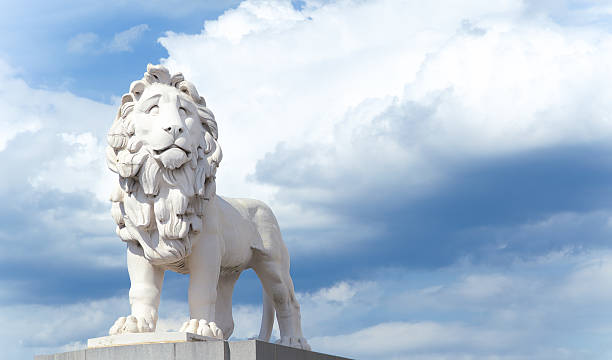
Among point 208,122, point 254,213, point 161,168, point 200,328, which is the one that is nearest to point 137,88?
point 208,122

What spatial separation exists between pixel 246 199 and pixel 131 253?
1992mm

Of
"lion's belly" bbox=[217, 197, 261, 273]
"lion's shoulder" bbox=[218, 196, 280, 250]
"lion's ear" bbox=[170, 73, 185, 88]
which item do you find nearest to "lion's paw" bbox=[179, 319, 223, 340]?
"lion's belly" bbox=[217, 197, 261, 273]

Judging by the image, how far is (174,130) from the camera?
878 centimetres

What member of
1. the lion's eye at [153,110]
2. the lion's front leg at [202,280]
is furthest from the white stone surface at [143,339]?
the lion's eye at [153,110]

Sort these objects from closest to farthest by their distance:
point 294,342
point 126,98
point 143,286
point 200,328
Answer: point 200,328, point 143,286, point 126,98, point 294,342

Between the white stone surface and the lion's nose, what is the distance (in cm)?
190

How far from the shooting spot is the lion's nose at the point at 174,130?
8773mm

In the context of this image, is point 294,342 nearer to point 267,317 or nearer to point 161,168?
point 267,317

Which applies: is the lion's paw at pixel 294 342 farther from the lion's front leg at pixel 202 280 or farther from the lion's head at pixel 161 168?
the lion's head at pixel 161 168

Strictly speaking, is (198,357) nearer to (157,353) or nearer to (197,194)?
(157,353)

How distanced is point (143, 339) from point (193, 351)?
2.07 feet

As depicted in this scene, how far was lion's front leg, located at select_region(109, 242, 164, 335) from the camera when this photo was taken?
903cm

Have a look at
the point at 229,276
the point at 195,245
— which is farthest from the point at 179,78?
the point at 229,276

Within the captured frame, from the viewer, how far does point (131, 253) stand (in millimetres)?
9180
